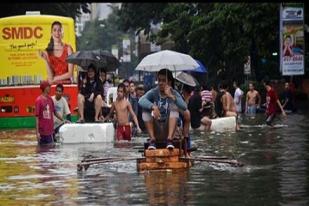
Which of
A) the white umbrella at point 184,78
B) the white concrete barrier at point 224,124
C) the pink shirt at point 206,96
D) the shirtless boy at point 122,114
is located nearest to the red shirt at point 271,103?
the pink shirt at point 206,96

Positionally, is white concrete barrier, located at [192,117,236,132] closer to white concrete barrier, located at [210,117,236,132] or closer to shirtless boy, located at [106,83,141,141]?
white concrete barrier, located at [210,117,236,132]

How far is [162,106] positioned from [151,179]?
1840mm

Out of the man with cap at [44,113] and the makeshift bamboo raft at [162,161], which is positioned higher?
the man with cap at [44,113]

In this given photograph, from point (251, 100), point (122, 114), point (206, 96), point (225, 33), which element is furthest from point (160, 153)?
point (225, 33)

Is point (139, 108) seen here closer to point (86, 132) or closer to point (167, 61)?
point (86, 132)

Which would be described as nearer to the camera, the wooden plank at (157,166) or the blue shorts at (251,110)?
the wooden plank at (157,166)

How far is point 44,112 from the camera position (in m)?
18.3

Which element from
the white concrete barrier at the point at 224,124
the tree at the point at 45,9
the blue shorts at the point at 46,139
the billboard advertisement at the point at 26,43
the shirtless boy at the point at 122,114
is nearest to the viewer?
the blue shorts at the point at 46,139

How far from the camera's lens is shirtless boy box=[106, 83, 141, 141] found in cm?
2055

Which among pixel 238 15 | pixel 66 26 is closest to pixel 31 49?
pixel 66 26

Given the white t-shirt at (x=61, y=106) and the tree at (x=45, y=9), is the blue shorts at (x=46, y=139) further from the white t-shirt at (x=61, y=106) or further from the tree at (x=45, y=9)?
the tree at (x=45, y=9)

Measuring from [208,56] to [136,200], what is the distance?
140 feet

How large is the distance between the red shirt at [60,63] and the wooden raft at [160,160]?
13085 millimetres

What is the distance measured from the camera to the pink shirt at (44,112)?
59.8 feet
